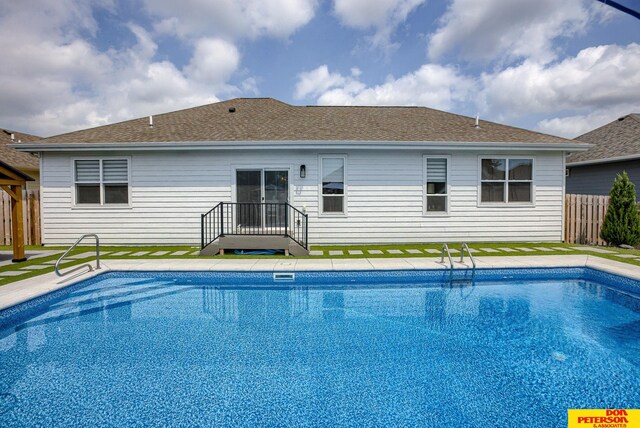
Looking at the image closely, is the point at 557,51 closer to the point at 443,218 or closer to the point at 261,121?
the point at 443,218

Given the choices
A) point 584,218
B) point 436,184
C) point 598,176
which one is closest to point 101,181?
point 436,184

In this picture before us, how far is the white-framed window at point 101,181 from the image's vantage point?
32.7 ft

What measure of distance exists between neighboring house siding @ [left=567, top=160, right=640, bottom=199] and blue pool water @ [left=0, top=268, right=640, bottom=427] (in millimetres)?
8751

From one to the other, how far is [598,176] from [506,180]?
22.9 ft

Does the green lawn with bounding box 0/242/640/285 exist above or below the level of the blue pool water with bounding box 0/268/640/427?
above

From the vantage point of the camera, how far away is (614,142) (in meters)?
14.1

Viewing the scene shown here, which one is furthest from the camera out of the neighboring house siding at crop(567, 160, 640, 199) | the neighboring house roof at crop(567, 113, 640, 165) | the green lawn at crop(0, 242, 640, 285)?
the neighboring house roof at crop(567, 113, 640, 165)

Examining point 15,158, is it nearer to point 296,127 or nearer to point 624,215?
point 296,127

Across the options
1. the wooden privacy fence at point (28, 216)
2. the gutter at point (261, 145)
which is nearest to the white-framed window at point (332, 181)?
the gutter at point (261, 145)

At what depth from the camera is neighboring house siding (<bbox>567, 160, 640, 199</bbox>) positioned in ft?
40.1

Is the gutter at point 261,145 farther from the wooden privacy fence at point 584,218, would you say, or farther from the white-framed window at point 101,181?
the wooden privacy fence at point 584,218

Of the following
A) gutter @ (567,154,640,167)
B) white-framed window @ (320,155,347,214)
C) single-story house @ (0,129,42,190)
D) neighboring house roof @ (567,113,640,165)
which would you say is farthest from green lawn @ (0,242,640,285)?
single-story house @ (0,129,42,190)

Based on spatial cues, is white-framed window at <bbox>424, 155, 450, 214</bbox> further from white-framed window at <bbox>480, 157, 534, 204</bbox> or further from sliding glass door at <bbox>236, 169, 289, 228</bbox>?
sliding glass door at <bbox>236, 169, 289, 228</bbox>

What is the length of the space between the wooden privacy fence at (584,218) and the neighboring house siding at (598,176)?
267cm
